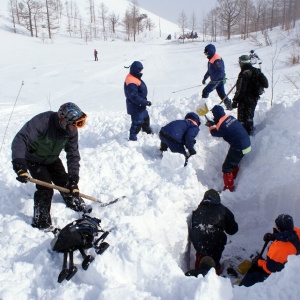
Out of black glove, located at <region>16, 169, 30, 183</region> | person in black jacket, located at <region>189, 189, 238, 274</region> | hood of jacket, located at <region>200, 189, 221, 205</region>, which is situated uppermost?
black glove, located at <region>16, 169, 30, 183</region>

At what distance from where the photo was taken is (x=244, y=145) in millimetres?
5051

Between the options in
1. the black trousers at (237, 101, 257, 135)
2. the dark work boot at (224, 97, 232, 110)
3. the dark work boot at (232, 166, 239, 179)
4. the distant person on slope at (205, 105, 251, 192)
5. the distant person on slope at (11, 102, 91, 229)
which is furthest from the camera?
the dark work boot at (224, 97, 232, 110)

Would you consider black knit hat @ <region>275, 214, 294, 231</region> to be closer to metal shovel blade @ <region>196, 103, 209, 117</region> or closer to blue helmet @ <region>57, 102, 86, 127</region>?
blue helmet @ <region>57, 102, 86, 127</region>

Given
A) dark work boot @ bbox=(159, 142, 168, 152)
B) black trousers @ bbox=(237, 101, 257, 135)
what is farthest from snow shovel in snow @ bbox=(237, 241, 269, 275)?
black trousers @ bbox=(237, 101, 257, 135)

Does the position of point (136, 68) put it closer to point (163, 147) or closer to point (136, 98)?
point (136, 98)

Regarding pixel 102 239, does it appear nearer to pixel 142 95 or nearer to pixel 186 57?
pixel 142 95

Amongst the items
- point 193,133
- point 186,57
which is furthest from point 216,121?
point 186,57

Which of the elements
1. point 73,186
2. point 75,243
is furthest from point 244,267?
point 73,186

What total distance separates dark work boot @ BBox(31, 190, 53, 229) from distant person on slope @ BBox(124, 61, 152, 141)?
2.71 meters

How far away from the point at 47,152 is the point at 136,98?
2597mm

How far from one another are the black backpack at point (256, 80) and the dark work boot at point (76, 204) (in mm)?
3594

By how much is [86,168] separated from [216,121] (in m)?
2.30

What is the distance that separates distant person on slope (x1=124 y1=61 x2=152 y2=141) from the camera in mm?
6039

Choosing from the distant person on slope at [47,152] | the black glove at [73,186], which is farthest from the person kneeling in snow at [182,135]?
the black glove at [73,186]
